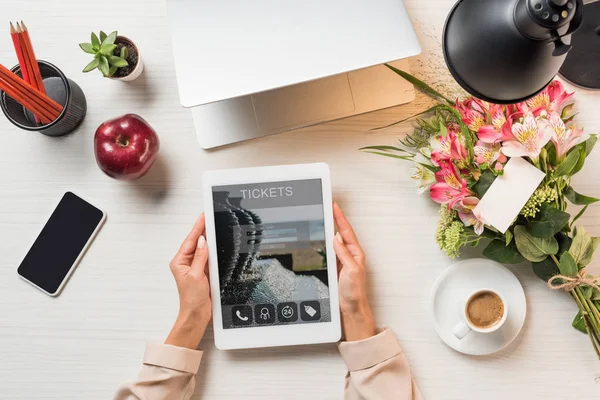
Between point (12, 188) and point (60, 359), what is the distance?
0.31m

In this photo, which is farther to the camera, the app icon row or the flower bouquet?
the app icon row

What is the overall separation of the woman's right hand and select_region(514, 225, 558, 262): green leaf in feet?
0.81

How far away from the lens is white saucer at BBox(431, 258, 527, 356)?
2.95 ft

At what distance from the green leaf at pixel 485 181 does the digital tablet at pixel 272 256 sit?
241 millimetres

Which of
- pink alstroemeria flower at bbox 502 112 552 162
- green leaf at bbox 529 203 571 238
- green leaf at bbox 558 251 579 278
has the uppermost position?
pink alstroemeria flower at bbox 502 112 552 162

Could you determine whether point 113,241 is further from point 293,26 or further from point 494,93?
point 494,93

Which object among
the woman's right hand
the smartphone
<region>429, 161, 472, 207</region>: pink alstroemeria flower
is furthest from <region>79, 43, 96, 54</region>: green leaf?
<region>429, 161, 472, 207</region>: pink alstroemeria flower

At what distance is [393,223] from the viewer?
0.93 m

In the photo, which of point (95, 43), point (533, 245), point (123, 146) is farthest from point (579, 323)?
point (95, 43)

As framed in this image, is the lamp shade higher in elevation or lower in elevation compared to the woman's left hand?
higher

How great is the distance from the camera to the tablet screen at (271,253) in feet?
2.96

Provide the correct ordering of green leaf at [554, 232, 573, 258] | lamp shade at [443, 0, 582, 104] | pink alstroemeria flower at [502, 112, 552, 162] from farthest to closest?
green leaf at [554, 232, 573, 258] < pink alstroemeria flower at [502, 112, 552, 162] < lamp shade at [443, 0, 582, 104]

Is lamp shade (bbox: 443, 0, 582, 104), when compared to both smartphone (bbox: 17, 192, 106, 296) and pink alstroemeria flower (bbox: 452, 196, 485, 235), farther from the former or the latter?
smartphone (bbox: 17, 192, 106, 296)

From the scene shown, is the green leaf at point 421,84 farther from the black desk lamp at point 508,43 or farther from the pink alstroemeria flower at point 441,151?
the black desk lamp at point 508,43
